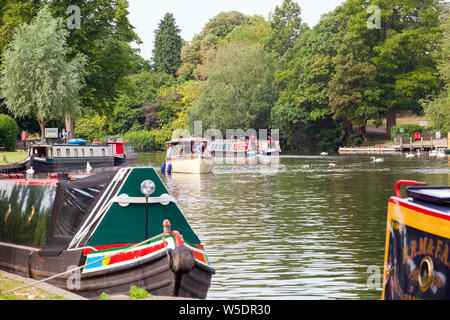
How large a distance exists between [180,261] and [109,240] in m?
2.58

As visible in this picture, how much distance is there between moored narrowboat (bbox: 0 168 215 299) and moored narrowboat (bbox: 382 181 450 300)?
10.1 ft

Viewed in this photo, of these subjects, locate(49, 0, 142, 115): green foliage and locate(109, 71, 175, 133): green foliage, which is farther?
locate(109, 71, 175, 133): green foliage

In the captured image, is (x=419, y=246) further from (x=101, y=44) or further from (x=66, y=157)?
(x=101, y=44)

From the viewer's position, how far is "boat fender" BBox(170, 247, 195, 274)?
1061cm

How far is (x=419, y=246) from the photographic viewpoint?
896 cm

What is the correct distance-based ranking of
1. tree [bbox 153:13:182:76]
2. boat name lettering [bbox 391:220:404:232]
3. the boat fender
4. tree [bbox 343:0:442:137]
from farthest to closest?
tree [bbox 153:13:182:76]
tree [bbox 343:0:442:137]
the boat fender
boat name lettering [bbox 391:220:404:232]

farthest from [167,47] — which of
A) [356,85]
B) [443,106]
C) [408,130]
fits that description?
[443,106]

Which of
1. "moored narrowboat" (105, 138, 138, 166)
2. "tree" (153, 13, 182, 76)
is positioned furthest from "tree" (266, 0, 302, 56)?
"moored narrowboat" (105, 138, 138, 166)

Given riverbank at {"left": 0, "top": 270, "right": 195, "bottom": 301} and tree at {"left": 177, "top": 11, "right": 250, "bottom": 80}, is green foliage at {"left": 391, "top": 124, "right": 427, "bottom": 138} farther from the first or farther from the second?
riverbank at {"left": 0, "top": 270, "right": 195, "bottom": 301}

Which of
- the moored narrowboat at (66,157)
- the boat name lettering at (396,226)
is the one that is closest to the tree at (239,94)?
the moored narrowboat at (66,157)

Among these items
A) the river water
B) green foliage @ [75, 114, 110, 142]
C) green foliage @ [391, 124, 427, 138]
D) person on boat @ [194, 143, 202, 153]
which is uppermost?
green foliage @ [75, 114, 110, 142]

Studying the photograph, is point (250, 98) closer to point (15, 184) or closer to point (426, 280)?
point (15, 184)
